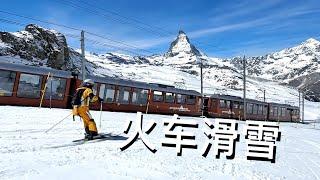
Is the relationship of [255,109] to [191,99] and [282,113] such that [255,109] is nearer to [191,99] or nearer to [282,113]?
[282,113]

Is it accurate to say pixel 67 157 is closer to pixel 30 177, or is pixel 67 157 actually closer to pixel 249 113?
pixel 30 177

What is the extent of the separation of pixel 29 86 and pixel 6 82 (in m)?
1.73

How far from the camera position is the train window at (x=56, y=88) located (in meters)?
30.6

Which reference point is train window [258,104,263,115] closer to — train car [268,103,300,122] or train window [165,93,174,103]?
train car [268,103,300,122]

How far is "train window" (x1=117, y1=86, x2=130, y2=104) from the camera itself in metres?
36.2

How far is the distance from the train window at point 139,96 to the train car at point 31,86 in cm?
735

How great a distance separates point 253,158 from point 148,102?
27060mm

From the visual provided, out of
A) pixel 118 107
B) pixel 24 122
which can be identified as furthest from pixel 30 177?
pixel 118 107

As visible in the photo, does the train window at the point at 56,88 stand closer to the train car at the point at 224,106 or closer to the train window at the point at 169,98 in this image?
the train window at the point at 169,98

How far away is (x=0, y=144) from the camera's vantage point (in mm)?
11391

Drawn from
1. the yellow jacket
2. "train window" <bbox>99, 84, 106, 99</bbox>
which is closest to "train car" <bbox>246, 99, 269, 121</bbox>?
"train window" <bbox>99, 84, 106, 99</bbox>

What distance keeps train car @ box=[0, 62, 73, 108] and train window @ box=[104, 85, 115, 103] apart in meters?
3.71

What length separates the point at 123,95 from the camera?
1443 inches

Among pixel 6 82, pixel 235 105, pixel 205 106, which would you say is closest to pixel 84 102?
pixel 6 82
